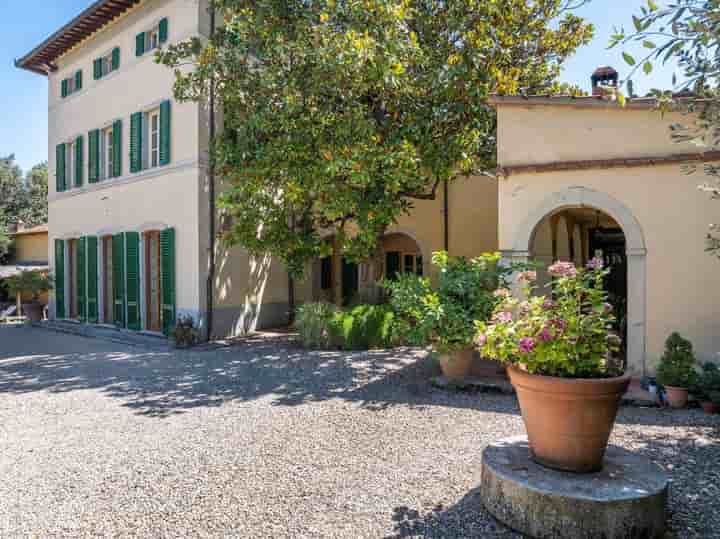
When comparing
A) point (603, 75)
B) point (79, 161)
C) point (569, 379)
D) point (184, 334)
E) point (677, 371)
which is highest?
point (603, 75)

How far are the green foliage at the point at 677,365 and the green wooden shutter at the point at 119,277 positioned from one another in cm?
1142

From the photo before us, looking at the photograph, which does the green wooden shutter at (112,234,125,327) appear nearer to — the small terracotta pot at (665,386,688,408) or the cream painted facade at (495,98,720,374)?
the cream painted facade at (495,98,720,374)

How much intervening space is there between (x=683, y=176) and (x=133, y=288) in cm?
1130

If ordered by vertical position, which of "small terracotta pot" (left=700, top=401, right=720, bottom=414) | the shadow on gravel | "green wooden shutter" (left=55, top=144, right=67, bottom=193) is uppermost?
"green wooden shutter" (left=55, top=144, right=67, bottom=193)

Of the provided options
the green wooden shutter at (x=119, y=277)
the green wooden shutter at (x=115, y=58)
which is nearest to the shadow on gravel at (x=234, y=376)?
the green wooden shutter at (x=119, y=277)

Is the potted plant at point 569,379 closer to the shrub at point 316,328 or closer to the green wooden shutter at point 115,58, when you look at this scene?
the shrub at point 316,328

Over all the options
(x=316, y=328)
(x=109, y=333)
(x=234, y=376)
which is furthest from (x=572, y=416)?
(x=109, y=333)

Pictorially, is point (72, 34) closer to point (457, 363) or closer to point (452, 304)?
point (452, 304)

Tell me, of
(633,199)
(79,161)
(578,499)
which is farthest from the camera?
(79,161)

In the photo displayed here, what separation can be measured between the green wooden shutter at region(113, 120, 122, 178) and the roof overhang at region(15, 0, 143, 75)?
2.67 m

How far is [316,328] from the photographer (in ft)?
31.4

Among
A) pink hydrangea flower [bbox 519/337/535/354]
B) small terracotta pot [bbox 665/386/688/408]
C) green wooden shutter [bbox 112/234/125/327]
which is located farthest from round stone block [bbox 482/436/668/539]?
green wooden shutter [bbox 112/234/125/327]

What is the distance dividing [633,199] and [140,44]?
11.4 m

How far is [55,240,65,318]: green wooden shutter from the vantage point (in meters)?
14.4
